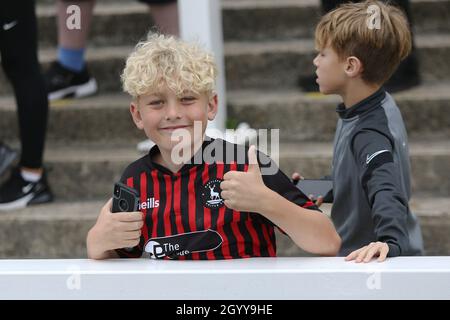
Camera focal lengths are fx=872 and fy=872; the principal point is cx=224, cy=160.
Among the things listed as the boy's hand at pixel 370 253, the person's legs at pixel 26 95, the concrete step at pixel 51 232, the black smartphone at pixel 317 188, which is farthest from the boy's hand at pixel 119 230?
the person's legs at pixel 26 95

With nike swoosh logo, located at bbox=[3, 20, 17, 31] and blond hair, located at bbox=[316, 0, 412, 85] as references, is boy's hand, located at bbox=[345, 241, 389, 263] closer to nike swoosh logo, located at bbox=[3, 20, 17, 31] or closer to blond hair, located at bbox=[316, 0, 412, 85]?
blond hair, located at bbox=[316, 0, 412, 85]

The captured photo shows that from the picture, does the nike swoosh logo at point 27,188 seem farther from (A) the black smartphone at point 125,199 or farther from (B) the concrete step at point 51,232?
(A) the black smartphone at point 125,199

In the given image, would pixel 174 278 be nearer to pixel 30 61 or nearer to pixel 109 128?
pixel 30 61

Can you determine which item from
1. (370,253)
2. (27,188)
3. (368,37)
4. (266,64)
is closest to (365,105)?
(368,37)

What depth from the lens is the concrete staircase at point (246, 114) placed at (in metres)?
3.44

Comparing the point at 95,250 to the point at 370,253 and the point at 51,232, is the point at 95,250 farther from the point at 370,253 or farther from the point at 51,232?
the point at 51,232

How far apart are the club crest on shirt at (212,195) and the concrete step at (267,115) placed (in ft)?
6.24

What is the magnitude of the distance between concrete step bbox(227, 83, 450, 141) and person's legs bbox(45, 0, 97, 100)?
710mm

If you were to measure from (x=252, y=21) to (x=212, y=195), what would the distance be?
2581 millimetres

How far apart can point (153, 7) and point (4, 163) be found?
94 centimetres

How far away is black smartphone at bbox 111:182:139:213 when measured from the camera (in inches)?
68.2

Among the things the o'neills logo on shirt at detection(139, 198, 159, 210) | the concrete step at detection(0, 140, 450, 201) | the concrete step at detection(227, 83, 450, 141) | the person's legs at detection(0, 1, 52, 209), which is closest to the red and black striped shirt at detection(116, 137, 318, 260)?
the o'neills logo on shirt at detection(139, 198, 159, 210)

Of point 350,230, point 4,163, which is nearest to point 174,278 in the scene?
point 350,230

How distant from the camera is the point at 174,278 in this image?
57.1 inches
